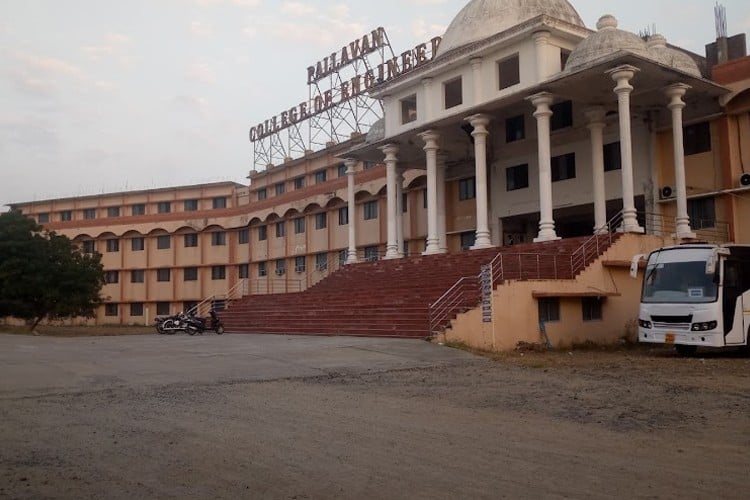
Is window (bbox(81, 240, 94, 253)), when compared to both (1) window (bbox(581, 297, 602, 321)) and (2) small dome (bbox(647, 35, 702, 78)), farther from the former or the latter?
(2) small dome (bbox(647, 35, 702, 78))

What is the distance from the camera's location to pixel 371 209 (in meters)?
38.0

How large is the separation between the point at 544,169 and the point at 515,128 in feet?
20.3

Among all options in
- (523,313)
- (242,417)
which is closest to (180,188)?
(523,313)

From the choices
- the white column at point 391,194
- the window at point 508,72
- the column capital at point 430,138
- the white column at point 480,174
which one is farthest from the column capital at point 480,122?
the white column at point 391,194

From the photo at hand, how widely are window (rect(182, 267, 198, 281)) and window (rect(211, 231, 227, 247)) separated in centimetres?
247

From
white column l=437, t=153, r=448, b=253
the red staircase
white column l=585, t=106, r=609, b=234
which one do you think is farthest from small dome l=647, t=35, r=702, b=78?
white column l=437, t=153, r=448, b=253

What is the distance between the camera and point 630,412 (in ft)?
28.6

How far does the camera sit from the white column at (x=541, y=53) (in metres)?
23.5

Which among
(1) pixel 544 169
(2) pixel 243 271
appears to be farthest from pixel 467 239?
(2) pixel 243 271

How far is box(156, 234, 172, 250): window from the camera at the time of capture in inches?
2032

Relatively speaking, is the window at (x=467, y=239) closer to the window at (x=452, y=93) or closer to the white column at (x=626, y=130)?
the window at (x=452, y=93)

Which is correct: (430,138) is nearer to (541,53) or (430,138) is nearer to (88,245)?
(541,53)

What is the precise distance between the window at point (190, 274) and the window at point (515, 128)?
29.1 metres

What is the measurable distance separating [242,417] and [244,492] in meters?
3.31
